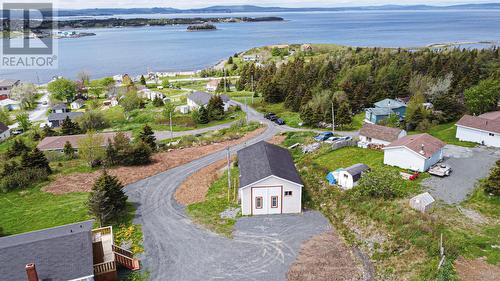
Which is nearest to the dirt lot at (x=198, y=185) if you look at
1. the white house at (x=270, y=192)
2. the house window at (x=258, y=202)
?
the white house at (x=270, y=192)

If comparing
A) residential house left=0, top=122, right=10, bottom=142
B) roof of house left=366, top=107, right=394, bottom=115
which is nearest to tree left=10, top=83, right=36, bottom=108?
residential house left=0, top=122, right=10, bottom=142

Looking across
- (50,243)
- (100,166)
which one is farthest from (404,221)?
(100,166)

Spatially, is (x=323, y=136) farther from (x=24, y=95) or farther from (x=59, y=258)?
(x=24, y=95)

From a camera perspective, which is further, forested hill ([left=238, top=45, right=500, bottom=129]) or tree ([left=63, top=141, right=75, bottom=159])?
forested hill ([left=238, top=45, right=500, bottom=129])

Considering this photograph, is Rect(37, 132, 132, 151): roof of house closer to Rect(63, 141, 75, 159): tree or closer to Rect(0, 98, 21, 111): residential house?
Rect(63, 141, 75, 159): tree

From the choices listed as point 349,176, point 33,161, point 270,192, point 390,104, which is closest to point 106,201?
point 270,192

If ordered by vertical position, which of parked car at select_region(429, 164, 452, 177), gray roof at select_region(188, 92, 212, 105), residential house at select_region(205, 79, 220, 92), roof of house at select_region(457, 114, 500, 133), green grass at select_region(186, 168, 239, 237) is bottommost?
green grass at select_region(186, 168, 239, 237)

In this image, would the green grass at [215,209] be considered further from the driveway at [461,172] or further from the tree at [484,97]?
the tree at [484,97]
